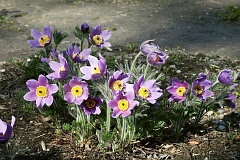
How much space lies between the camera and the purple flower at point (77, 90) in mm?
2256

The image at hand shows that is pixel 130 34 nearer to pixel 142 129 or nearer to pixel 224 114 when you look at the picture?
pixel 224 114

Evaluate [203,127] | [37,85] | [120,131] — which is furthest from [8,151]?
[203,127]

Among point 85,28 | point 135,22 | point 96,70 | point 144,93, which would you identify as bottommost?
point 135,22

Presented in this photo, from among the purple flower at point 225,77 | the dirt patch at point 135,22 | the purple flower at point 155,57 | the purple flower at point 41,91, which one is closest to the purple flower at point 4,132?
the purple flower at point 41,91

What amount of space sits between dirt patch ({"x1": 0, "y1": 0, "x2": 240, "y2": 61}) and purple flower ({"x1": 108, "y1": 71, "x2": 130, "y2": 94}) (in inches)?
82.7

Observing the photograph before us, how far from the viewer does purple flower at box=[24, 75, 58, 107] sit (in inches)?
91.1

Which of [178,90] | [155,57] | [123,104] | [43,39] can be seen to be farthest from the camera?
[43,39]

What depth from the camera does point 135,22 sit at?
5.25 m

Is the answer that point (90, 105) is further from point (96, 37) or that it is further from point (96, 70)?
point (96, 37)

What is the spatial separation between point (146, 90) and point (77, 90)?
36cm

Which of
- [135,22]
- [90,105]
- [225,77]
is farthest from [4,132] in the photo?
[135,22]

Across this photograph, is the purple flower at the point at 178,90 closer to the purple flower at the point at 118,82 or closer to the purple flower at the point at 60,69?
the purple flower at the point at 118,82

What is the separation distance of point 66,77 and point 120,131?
429 mm

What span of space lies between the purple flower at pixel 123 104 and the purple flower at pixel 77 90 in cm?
16
